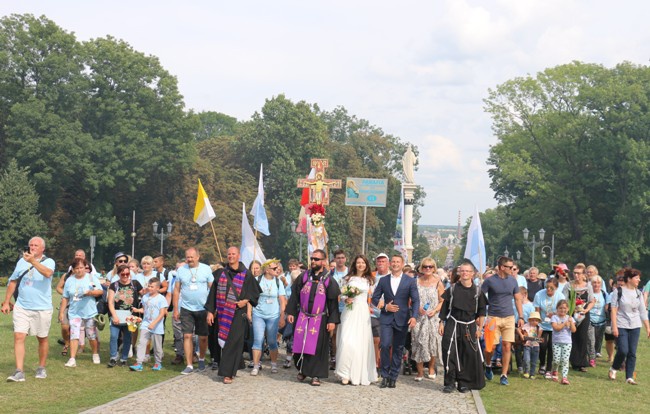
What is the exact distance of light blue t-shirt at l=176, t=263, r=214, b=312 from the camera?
1306 cm

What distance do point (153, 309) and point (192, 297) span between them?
78 centimetres

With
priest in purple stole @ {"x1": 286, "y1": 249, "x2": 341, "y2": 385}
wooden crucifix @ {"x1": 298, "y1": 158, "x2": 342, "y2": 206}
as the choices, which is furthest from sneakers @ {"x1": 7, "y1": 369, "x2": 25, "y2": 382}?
wooden crucifix @ {"x1": 298, "y1": 158, "x2": 342, "y2": 206}

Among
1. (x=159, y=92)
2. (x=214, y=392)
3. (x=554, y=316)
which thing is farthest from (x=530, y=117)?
(x=214, y=392)

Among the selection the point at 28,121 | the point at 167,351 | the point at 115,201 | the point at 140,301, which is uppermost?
the point at 28,121

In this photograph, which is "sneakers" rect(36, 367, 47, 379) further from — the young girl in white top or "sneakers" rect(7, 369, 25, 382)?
the young girl in white top

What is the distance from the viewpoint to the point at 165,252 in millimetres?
58344

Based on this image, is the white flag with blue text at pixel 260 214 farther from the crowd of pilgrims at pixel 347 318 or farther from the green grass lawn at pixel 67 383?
the crowd of pilgrims at pixel 347 318

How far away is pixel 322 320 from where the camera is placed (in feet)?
41.1

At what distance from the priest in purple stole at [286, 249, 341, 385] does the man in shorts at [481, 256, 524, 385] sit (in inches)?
92.1

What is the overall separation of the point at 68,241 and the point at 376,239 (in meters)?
28.9

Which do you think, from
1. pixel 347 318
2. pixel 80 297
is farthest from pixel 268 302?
pixel 80 297

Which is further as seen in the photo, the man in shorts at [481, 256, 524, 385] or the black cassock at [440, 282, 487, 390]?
the man in shorts at [481, 256, 524, 385]

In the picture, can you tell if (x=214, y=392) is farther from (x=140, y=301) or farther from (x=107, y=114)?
(x=107, y=114)

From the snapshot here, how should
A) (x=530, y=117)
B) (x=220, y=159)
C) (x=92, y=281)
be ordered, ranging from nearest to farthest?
1. (x=92, y=281)
2. (x=530, y=117)
3. (x=220, y=159)
